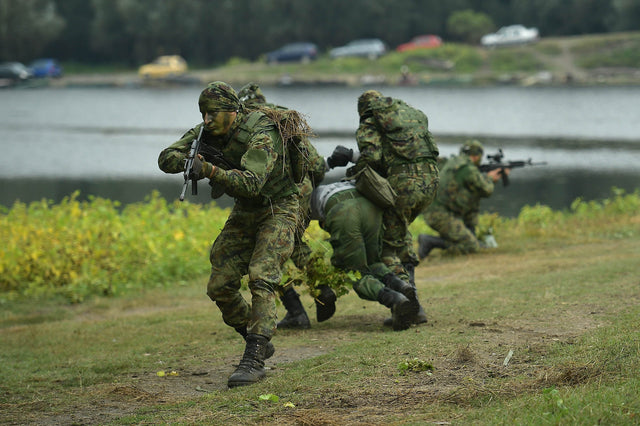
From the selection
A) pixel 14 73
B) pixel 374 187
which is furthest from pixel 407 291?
pixel 14 73

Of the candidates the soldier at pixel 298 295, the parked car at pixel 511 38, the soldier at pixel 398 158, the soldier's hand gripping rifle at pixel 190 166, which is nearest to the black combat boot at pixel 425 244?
the soldier at pixel 398 158

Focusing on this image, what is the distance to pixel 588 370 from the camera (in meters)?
5.45

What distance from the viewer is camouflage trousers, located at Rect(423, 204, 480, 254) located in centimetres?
1315

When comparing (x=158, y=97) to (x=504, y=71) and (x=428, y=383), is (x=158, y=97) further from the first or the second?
(x=428, y=383)

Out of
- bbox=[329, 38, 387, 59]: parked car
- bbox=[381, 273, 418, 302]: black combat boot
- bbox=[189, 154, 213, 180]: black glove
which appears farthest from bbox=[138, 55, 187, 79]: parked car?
bbox=[189, 154, 213, 180]: black glove

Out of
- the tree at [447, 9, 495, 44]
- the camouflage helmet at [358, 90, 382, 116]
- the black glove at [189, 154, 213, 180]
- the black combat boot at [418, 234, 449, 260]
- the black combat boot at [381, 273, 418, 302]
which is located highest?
the tree at [447, 9, 495, 44]

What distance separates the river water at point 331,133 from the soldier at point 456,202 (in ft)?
24.8

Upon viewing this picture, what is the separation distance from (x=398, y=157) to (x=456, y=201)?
484cm

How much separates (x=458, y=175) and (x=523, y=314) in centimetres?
559

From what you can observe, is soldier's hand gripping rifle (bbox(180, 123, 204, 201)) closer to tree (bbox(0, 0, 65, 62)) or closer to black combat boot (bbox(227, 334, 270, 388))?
black combat boot (bbox(227, 334, 270, 388))

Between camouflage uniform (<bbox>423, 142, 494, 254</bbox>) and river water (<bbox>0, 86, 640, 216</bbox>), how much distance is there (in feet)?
24.9

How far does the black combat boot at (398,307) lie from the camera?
24.6ft

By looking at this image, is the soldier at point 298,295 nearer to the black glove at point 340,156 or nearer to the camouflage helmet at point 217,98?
the black glove at point 340,156

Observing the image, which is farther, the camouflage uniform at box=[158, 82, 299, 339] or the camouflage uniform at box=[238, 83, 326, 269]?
the camouflage uniform at box=[238, 83, 326, 269]
